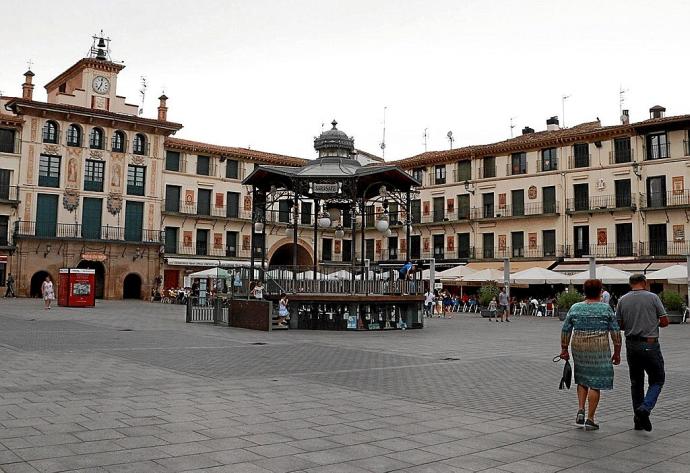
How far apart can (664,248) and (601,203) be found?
16.2ft

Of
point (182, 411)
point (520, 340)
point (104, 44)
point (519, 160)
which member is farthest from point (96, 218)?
point (182, 411)

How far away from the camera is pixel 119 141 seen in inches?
1924

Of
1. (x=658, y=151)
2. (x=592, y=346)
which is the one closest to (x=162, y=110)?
(x=658, y=151)

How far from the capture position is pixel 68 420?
6867mm

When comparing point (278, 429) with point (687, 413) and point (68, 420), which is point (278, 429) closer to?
point (68, 420)

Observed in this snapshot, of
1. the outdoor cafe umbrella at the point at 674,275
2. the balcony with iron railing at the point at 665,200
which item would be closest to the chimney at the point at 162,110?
the balcony with iron railing at the point at 665,200

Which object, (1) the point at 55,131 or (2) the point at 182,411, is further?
(1) the point at 55,131

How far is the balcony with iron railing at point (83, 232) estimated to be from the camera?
44562 mm

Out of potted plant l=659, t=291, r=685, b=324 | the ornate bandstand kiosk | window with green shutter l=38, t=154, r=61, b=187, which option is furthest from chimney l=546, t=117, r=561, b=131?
window with green shutter l=38, t=154, r=61, b=187

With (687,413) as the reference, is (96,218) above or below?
above

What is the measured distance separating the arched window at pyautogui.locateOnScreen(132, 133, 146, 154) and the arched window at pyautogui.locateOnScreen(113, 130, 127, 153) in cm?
73

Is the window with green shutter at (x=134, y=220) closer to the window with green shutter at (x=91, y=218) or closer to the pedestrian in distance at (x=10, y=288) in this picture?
the window with green shutter at (x=91, y=218)

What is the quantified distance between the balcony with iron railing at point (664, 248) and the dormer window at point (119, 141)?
35648 mm

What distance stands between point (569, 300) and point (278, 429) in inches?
1037
